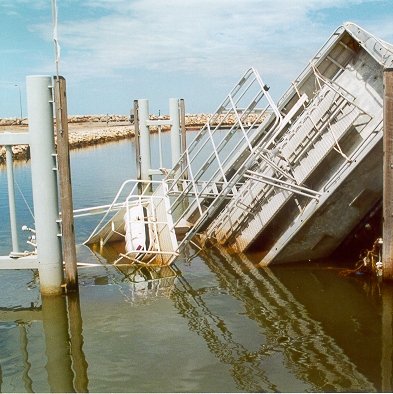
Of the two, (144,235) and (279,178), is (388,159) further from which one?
(144,235)

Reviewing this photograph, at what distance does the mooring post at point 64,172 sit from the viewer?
34.5ft

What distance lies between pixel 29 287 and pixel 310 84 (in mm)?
8668

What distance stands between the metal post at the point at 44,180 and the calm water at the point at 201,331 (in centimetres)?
62

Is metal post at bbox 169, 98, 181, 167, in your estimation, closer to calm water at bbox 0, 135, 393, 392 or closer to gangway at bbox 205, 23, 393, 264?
gangway at bbox 205, 23, 393, 264

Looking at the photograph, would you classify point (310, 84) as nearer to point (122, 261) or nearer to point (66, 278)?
point (122, 261)

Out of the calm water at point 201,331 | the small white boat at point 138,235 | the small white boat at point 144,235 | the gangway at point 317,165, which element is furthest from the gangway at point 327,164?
the small white boat at point 138,235

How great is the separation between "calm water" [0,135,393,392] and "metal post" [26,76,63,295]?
0.62m

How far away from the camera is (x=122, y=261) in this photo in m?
14.2

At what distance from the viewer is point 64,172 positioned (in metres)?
10.6

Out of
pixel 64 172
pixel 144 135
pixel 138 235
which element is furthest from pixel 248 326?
pixel 144 135

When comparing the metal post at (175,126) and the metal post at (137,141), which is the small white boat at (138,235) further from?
the metal post at (175,126)

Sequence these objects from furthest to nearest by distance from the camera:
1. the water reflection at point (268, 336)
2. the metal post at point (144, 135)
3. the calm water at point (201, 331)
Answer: the metal post at point (144, 135)
the calm water at point (201, 331)
the water reflection at point (268, 336)

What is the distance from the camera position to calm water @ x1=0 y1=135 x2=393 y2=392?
25.2ft

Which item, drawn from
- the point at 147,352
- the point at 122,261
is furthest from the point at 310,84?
the point at 147,352
